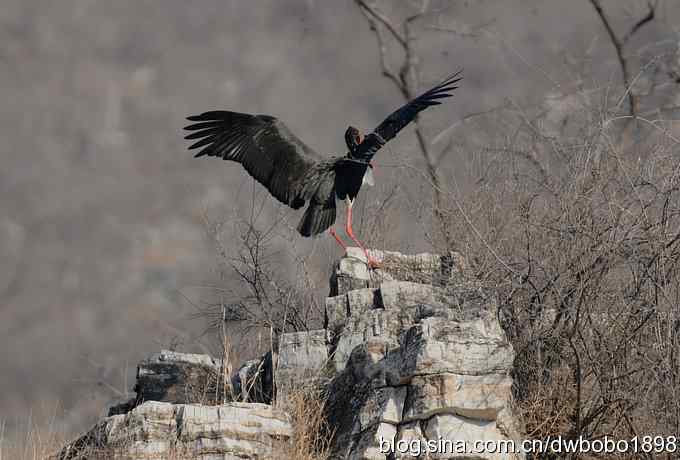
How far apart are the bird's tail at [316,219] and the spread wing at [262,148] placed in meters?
0.18

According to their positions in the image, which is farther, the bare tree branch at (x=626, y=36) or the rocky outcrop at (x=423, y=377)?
the bare tree branch at (x=626, y=36)

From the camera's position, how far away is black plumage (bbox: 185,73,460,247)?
31.4ft

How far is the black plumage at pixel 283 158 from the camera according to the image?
9.56 metres

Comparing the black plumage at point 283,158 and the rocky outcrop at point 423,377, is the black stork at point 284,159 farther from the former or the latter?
the rocky outcrop at point 423,377

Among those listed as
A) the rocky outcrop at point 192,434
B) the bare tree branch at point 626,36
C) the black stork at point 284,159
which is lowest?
the rocky outcrop at point 192,434

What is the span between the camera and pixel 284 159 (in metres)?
9.62

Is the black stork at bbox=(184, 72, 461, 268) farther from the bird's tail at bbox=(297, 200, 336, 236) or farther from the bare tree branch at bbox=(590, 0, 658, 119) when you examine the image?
the bare tree branch at bbox=(590, 0, 658, 119)

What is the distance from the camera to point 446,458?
20.3 ft

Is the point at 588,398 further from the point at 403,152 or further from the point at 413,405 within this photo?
the point at 403,152

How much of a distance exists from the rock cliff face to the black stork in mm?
1975

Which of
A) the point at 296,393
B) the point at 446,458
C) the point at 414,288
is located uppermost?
the point at 414,288

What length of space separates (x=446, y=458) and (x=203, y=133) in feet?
14.4

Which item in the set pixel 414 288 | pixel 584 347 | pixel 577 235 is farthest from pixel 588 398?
pixel 414 288

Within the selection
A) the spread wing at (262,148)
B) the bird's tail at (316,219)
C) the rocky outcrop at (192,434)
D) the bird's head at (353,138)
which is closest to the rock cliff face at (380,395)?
the rocky outcrop at (192,434)
